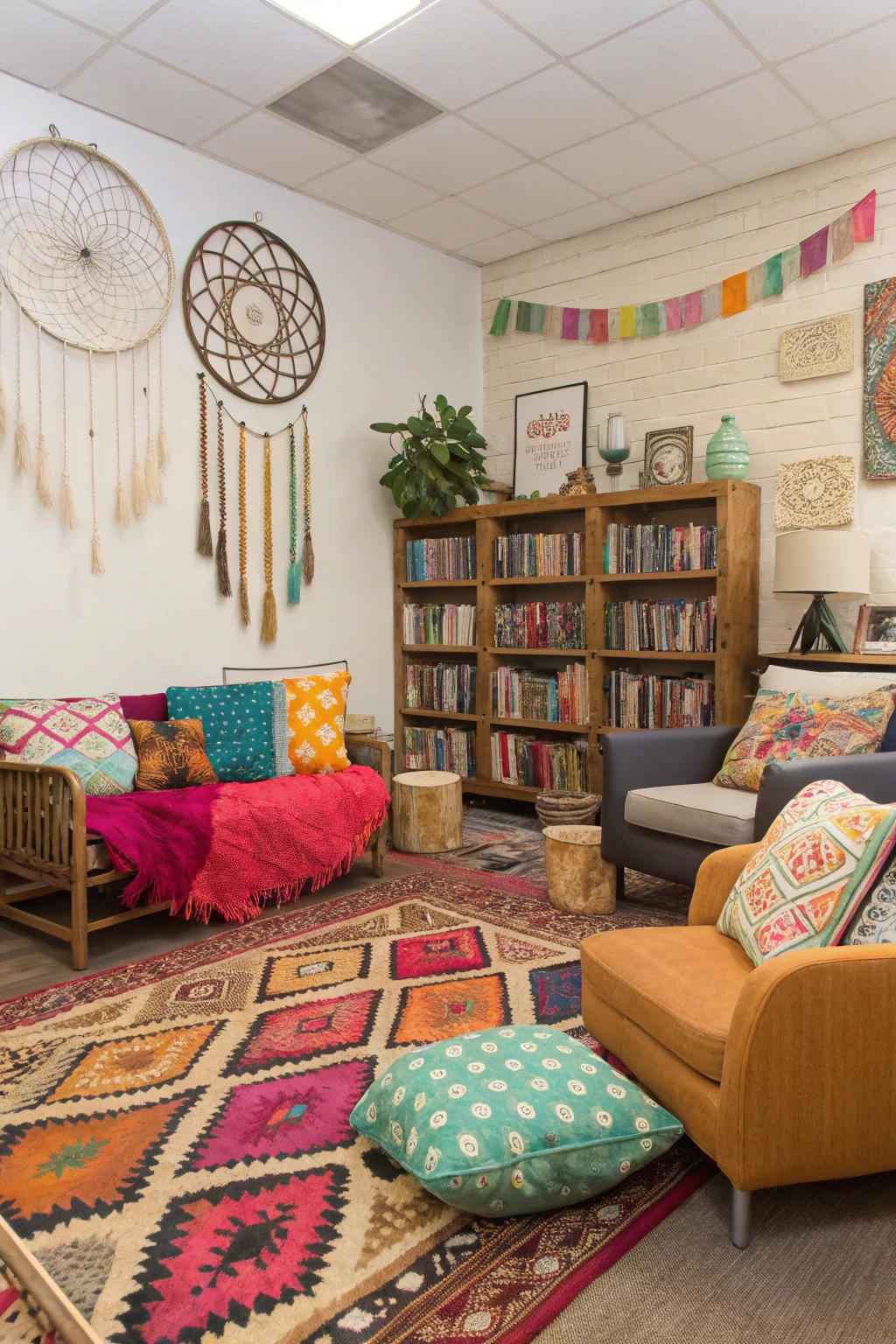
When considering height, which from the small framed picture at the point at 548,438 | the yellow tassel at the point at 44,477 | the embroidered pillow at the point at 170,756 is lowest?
the embroidered pillow at the point at 170,756

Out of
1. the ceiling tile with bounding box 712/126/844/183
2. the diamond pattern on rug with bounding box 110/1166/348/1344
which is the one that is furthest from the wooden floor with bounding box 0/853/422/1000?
the ceiling tile with bounding box 712/126/844/183

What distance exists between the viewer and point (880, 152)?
3893 millimetres

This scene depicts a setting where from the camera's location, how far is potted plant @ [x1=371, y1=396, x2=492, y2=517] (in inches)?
185

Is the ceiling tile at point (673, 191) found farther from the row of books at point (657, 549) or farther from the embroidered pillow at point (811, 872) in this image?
the embroidered pillow at point (811, 872)

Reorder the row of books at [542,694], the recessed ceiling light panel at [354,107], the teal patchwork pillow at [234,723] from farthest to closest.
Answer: the row of books at [542,694] → the teal patchwork pillow at [234,723] → the recessed ceiling light panel at [354,107]

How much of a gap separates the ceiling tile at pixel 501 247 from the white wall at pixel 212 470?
124 millimetres

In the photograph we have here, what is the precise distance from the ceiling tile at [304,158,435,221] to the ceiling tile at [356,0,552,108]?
71cm

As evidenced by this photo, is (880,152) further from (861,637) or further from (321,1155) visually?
(321,1155)

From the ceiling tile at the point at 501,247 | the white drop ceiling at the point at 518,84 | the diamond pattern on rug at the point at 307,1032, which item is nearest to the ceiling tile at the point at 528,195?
the white drop ceiling at the point at 518,84

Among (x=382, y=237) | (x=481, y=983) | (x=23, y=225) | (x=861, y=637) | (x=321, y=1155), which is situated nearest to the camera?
(x=321, y=1155)

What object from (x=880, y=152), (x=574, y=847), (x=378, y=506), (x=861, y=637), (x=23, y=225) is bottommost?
(x=574, y=847)

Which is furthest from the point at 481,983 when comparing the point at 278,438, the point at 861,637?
the point at 278,438

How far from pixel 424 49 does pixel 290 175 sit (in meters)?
1.16

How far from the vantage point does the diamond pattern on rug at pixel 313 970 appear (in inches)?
102
